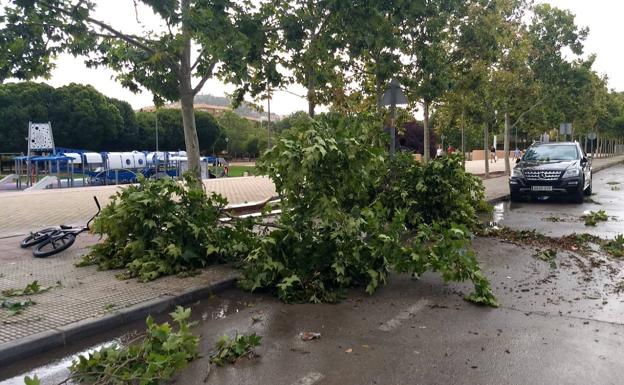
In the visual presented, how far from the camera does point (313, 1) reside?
32.7ft

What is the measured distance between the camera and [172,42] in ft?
27.0

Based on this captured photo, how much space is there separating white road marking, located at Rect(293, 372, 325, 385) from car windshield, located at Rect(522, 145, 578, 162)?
13237 millimetres

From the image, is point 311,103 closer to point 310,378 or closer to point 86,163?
point 310,378

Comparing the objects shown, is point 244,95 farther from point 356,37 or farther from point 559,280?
point 559,280

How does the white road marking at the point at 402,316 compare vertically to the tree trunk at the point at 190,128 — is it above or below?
below

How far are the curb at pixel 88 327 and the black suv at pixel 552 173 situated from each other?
11.4 meters

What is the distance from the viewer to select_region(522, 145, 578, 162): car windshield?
49.2 feet

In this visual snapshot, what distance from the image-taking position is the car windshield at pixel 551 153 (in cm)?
1499

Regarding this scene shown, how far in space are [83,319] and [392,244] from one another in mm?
3216

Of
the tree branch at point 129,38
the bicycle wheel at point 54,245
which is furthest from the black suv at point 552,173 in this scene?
the bicycle wheel at point 54,245

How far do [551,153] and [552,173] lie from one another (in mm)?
1437

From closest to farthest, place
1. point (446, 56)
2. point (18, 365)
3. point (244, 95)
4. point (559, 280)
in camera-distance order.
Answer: point (18, 365) → point (559, 280) → point (244, 95) → point (446, 56)

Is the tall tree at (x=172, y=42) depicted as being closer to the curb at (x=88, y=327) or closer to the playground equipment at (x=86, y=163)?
the curb at (x=88, y=327)

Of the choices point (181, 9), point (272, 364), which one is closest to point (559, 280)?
point (272, 364)
